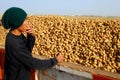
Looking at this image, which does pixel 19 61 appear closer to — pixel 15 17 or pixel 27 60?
pixel 27 60

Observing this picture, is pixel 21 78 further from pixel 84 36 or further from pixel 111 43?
pixel 84 36

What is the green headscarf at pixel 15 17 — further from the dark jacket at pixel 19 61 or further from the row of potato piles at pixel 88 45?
the row of potato piles at pixel 88 45

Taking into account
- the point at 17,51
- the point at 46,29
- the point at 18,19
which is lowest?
the point at 46,29

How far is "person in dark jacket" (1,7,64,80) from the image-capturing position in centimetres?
289

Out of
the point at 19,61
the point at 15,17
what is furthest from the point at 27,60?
the point at 15,17

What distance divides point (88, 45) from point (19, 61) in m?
2.47

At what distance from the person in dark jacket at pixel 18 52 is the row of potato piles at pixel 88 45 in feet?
4.29

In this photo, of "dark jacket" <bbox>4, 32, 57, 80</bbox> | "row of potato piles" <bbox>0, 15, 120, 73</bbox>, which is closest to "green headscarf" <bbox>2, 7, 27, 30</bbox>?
"dark jacket" <bbox>4, 32, 57, 80</bbox>

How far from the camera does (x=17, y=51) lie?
2.93 m

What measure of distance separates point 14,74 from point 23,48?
0.29 metres

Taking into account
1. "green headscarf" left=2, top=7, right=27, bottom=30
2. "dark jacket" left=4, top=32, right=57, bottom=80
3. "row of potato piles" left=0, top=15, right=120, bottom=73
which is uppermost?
"green headscarf" left=2, top=7, right=27, bottom=30

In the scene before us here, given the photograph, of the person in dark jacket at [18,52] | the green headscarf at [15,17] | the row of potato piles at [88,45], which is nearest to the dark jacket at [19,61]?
the person in dark jacket at [18,52]

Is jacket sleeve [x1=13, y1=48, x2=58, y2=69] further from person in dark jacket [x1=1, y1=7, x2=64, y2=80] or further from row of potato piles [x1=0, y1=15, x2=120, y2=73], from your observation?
row of potato piles [x1=0, y1=15, x2=120, y2=73]

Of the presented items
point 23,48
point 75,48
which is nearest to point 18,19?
point 23,48
